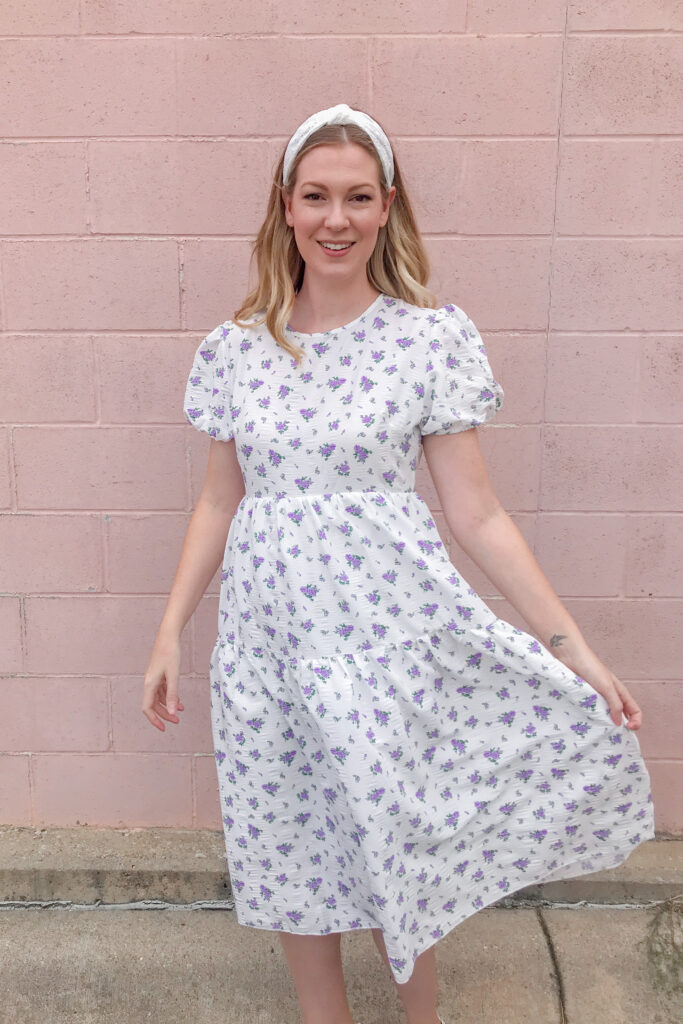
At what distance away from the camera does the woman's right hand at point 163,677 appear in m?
1.93

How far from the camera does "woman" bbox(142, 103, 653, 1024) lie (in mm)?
1728

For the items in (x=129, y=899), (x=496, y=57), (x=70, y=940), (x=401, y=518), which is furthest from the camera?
(x=129, y=899)

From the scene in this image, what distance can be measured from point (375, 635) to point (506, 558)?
0.30m

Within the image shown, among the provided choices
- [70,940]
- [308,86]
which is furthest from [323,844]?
[308,86]

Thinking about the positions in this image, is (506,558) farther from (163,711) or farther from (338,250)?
(163,711)

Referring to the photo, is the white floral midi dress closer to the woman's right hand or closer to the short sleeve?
the short sleeve

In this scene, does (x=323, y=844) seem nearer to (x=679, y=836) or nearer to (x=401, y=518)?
(x=401, y=518)

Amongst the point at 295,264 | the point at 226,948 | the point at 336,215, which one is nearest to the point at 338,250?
the point at 336,215

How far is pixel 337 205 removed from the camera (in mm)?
1719

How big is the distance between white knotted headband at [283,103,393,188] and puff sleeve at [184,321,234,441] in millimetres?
369

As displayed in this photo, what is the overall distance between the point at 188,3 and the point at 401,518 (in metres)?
1.48

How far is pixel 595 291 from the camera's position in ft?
7.93

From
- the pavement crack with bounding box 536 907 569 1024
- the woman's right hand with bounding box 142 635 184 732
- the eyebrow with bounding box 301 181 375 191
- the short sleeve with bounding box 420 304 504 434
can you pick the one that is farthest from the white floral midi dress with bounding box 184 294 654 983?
the pavement crack with bounding box 536 907 569 1024

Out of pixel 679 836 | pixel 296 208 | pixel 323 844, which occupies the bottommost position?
pixel 679 836
